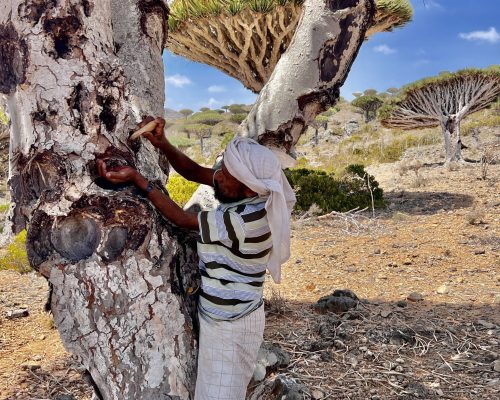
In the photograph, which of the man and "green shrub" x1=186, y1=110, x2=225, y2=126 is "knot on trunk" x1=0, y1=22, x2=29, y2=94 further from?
"green shrub" x1=186, y1=110, x2=225, y2=126

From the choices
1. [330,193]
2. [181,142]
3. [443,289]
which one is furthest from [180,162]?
[181,142]

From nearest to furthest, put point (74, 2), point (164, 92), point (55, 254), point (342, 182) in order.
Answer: point (55, 254) → point (74, 2) → point (164, 92) → point (342, 182)

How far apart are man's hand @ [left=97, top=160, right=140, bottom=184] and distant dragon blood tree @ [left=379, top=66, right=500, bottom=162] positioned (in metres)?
13.1

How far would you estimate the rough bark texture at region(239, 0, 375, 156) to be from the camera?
2.35m

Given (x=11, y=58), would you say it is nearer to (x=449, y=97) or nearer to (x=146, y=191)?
(x=146, y=191)

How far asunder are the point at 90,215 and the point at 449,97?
14.7 m

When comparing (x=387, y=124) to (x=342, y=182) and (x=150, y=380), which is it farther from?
(x=150, y=380)

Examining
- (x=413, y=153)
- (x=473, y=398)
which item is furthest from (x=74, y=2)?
(x=413, y=153)

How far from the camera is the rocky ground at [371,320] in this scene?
2.67 metres

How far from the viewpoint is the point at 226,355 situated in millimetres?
1725

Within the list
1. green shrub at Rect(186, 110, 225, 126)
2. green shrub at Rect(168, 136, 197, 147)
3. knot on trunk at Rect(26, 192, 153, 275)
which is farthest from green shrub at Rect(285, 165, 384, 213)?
green shrub at Rect(186, 110, 225, 126)

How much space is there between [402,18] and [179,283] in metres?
8.72

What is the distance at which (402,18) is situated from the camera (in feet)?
29.7

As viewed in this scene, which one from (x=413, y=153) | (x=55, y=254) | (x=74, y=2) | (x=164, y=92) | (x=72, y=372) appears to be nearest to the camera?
(x=55, y=254)
